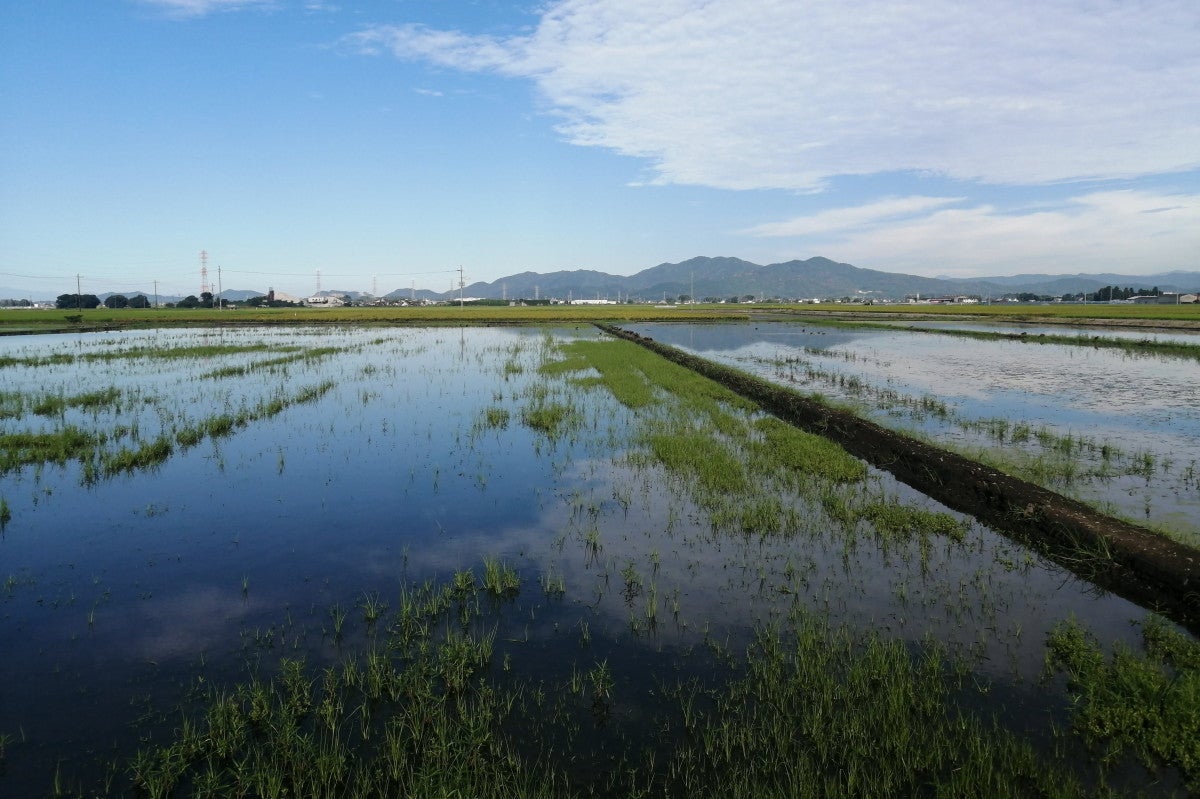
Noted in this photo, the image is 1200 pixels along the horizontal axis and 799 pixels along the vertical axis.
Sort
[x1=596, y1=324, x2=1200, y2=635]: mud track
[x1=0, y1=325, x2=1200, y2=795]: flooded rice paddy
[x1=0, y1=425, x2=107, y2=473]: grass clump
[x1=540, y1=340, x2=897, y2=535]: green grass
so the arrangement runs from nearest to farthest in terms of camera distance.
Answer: [x1=0, y1=325, x2=1200, y2=795]: flooded rice paddy, [x1=596, y1=324, x2=1200, y2=635]: mud track, [x1=540, y1=340, x2=897, y2=535]: green grass, [x1=0, y1=425, x2=107, y2=473]: grass clump

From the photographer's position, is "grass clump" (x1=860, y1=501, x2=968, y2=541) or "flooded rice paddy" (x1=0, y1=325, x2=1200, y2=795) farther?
"grass clump" (x1=860, y1=501, x2=968, y2=541)

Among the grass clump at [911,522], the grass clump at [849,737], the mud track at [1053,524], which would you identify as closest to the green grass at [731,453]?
the grass clump at [911,522]

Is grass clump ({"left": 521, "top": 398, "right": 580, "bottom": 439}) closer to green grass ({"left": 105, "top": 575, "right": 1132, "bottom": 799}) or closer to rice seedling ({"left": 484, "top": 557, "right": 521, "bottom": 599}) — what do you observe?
rice seedling ({"left": 484, "top": 557, "right": 521, "bottom": 599})

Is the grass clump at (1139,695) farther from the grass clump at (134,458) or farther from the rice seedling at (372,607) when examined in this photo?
the grass clump at (134,458)

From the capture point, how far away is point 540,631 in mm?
5141

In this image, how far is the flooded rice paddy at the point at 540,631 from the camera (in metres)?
3.60

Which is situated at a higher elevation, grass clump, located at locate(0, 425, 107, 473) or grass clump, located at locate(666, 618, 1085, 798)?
grass clump, located at locate(0, 425, 107, 473)

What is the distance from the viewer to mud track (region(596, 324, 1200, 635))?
5.57 metres

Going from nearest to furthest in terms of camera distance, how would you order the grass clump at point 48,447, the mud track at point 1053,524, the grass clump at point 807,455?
the mud track at point 1053,524
the grass clump at point 807,455
the grass clump at point 48,447

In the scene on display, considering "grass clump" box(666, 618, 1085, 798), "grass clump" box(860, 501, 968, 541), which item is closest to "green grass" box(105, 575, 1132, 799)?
"grass clump" box(666, 618, 1085, 798)

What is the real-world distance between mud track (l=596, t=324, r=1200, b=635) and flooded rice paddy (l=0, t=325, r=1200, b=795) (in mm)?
318

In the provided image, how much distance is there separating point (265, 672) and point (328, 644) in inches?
18.6

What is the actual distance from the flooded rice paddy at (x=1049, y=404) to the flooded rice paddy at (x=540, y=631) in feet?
3.18

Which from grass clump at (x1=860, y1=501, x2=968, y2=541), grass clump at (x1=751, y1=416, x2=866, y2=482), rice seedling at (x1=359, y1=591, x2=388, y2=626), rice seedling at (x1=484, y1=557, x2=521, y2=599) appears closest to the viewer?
rice seedling at (x1=359, y1=591, x2=388, y2=626)
